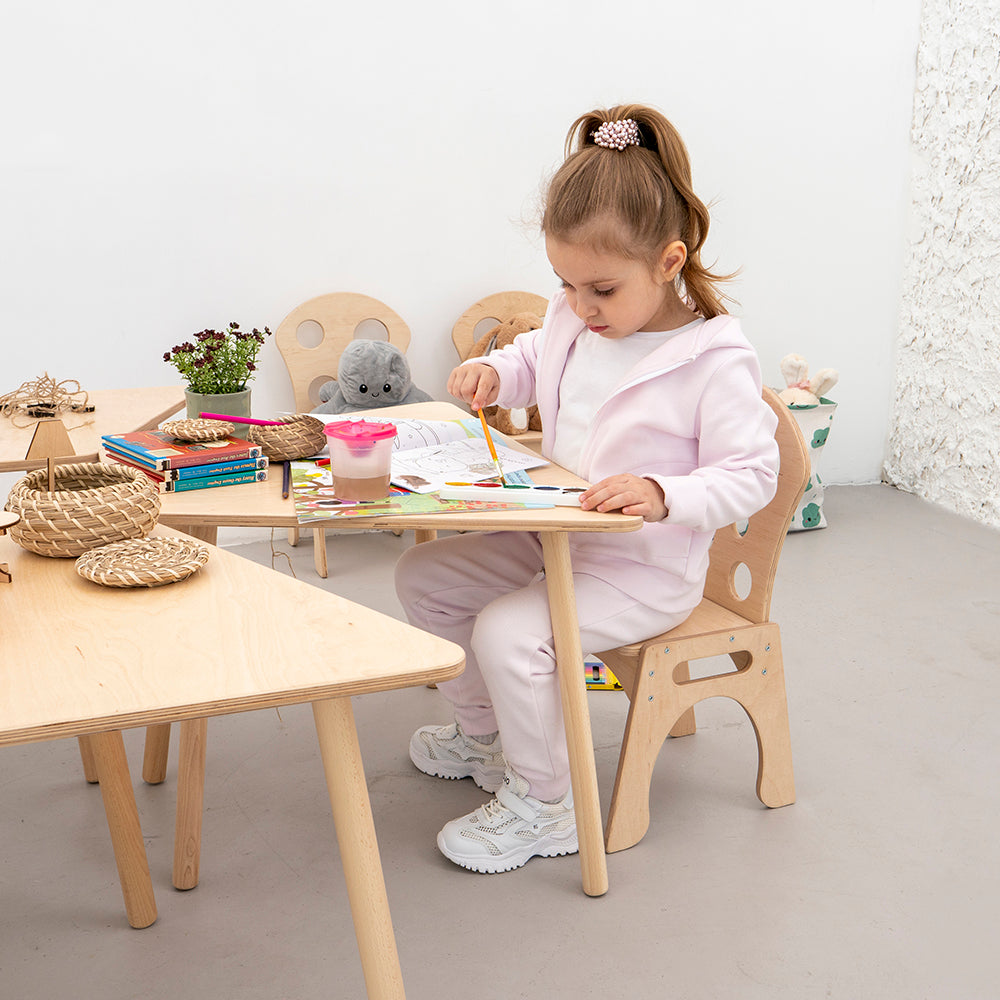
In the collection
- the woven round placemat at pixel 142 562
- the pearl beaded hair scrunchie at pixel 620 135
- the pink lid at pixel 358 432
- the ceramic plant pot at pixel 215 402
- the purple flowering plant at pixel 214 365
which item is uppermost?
the pearl beaded hair scrunchie at pixel 620 135

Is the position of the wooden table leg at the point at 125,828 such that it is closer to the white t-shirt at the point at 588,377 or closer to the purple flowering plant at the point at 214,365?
the purple flowering plant at the point at 214,365

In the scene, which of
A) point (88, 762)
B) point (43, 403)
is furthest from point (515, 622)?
point (43, 403)

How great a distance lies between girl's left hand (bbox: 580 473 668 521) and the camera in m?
1.27

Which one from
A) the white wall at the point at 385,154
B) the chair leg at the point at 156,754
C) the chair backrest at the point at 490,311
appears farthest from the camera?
the chair backrest at the point at 490,311

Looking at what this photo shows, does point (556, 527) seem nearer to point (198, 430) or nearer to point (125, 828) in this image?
point (198, 430)

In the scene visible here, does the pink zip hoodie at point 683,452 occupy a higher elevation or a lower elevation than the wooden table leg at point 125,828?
higher

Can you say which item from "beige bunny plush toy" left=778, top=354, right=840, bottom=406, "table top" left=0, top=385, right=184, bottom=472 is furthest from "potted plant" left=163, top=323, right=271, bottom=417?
"beige bunny plush toy" left=778, top=354, right=840, bottom=406

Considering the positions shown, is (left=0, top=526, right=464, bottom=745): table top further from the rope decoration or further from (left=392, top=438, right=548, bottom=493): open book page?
the rope decoration

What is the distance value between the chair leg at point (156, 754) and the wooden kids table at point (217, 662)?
76 cm

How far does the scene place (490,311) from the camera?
3156mm

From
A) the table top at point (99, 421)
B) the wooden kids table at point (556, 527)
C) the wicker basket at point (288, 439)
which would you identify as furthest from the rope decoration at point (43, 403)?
the wicker basket at point (288, 439)

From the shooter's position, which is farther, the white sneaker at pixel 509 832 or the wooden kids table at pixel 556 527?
the white sneaker at pixel 509 832

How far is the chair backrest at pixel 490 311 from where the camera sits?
10.3 ft

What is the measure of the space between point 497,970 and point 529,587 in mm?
538
